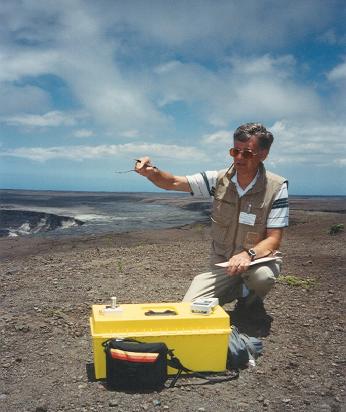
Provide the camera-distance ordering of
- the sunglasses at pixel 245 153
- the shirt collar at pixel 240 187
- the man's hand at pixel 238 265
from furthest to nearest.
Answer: the shirt collar at pixel 240 187
the sunglasses at pixel 245 153
the man's hand at pixel 238 265

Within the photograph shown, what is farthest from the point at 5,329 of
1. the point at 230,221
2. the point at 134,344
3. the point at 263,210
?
the point at 263,210

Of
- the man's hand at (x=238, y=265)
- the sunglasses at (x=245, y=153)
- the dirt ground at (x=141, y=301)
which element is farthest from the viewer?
A: the sunglasses at (x=245, y=153)

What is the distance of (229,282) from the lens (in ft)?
17.1

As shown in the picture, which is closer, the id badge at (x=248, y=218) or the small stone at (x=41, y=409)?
the small stone at (x=41, y=409)

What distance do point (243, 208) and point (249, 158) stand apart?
0.58 metres

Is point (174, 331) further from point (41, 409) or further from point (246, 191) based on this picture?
point (246, 191)

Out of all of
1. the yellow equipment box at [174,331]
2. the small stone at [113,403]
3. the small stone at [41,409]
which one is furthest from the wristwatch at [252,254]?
the small stone at [41,409]

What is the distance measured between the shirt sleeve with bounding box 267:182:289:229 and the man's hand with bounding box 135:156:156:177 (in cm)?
139

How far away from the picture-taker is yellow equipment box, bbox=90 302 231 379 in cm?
384

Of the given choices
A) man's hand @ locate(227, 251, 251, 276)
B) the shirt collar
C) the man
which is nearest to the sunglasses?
the man

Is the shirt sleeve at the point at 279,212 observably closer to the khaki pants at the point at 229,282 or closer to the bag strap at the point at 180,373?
the khaki pants at the point at 229,282

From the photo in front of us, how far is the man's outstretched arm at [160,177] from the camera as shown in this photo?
4.79 m

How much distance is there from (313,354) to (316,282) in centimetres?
313

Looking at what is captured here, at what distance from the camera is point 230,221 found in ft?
17.0
